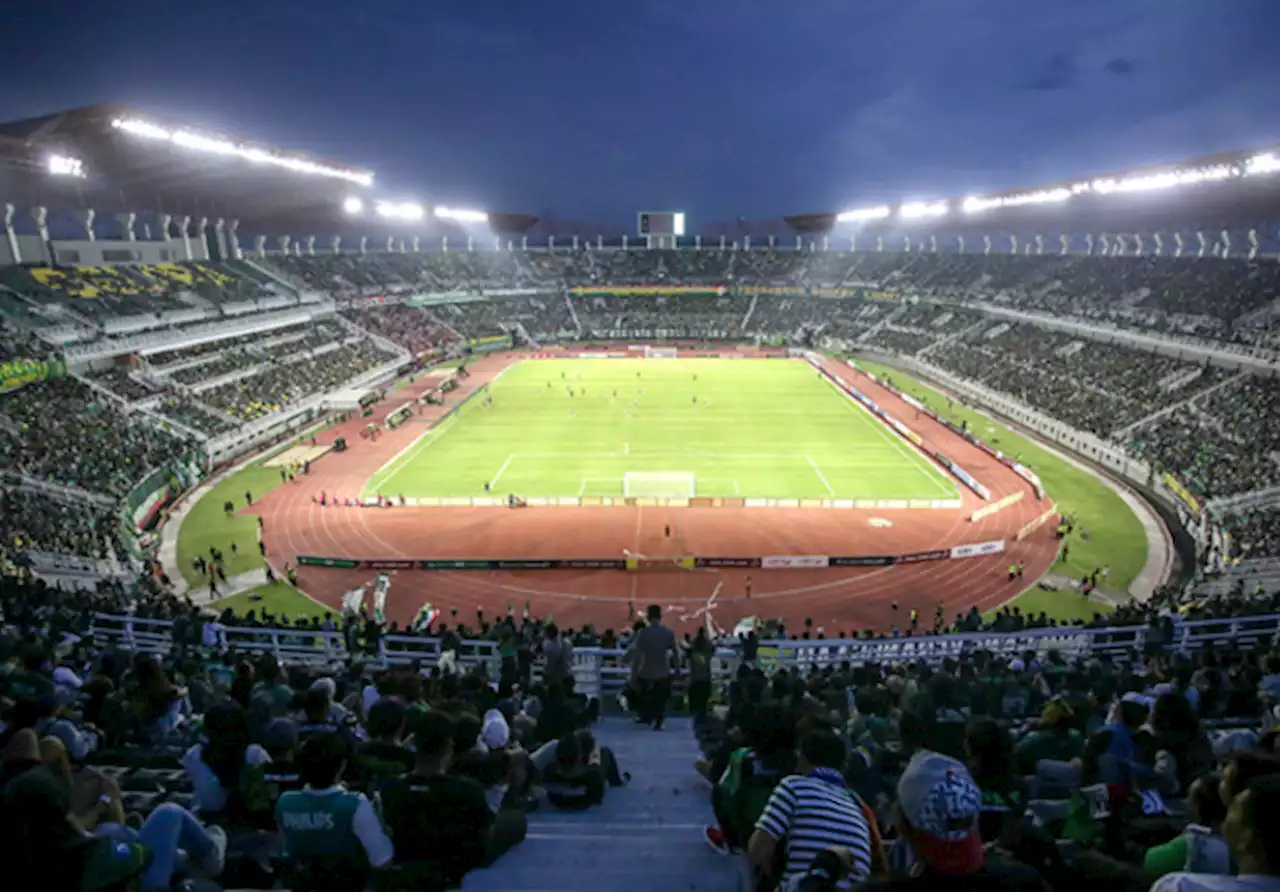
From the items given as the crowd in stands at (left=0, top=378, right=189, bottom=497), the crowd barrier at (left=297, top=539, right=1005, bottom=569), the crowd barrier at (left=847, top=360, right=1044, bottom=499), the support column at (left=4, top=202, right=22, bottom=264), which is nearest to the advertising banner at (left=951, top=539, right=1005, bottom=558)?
the crowd barrier at (left=297, top=539, right=1005, bottom=569)

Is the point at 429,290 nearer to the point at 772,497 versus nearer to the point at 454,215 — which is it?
the point at 454,215

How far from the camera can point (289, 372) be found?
210ft

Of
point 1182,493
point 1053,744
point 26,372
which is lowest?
point 1182,493

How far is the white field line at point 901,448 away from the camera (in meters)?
43.9

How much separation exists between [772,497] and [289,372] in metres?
43.5

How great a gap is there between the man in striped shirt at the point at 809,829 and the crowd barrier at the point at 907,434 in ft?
132

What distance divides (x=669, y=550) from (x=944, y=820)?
31.2 meters

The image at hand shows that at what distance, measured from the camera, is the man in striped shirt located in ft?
13.0

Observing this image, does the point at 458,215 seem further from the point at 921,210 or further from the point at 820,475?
the point at 820,475

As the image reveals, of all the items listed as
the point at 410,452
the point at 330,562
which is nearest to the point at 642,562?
the point at 330,562

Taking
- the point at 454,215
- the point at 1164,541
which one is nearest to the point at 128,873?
the point at 1164,541

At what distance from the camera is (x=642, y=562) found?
3250 cm

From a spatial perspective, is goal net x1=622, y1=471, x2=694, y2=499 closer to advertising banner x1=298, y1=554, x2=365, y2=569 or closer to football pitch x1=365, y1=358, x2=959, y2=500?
football pitch x1=365, y1=358, x2=959, y2=500

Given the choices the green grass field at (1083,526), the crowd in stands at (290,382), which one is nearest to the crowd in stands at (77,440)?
the crowd in stands at (290,382)
